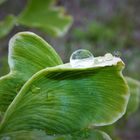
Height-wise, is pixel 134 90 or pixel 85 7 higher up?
pixel 85 7

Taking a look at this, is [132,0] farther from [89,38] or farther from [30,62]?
[30,62]

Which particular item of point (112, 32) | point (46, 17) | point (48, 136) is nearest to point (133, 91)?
point (48, 136)

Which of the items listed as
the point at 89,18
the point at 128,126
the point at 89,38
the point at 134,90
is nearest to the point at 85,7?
the point at 89,18

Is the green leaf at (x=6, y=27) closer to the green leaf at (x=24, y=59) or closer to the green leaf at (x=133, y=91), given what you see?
the green leaf at (x=133, y=91)

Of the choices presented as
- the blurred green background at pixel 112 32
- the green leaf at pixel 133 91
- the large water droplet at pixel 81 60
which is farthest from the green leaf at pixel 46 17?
the blurred green background at pixel 112 32

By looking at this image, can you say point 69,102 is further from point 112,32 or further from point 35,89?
point 112,32
